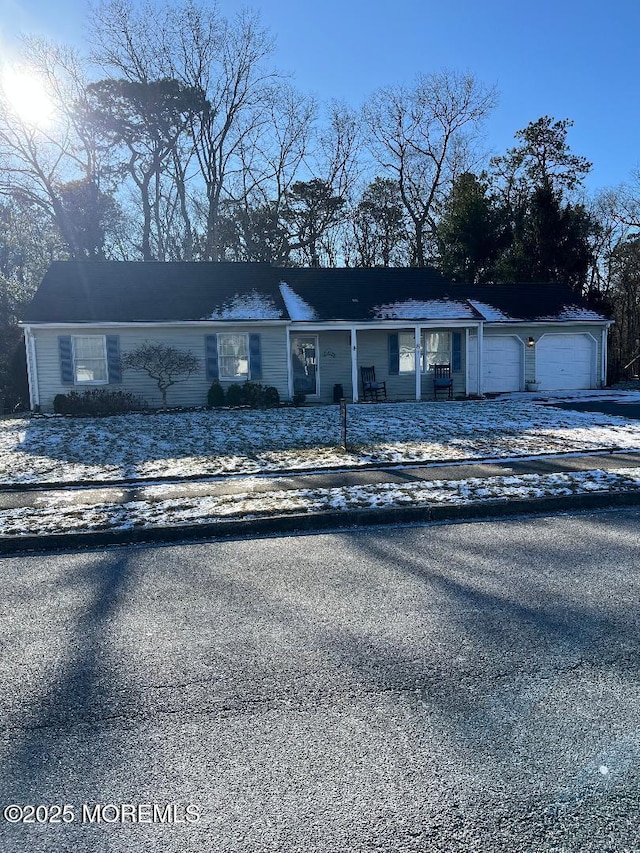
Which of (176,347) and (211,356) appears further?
(211,356)

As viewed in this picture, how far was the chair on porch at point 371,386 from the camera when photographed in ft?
58.3

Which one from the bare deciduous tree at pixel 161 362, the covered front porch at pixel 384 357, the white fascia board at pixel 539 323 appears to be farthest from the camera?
the white fascia board at pixel 539 323

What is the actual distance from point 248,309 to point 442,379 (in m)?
6.61

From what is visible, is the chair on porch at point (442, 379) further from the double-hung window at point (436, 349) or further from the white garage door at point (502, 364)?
the white garage door at point (502, 364)

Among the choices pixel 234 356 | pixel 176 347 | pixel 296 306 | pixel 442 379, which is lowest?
pixel 442 379

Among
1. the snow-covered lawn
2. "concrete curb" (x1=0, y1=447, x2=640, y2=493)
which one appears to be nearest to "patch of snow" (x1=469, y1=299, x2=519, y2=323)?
the snow-covered lawn

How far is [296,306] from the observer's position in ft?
58.6

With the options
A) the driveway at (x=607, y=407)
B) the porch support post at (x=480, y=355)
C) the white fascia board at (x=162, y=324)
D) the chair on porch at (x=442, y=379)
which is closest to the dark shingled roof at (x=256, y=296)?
the white fascia board at (x=162, y=324)

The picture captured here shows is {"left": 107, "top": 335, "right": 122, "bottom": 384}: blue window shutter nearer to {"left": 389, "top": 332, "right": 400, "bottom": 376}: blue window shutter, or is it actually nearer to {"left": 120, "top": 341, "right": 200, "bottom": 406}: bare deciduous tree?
{"left": 120, "top": 341, "right": 200, "bottom": 406}: bare deciduous tree

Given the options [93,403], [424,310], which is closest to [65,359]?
[93,403]

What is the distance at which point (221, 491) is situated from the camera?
683cm

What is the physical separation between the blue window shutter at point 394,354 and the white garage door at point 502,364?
144 inches

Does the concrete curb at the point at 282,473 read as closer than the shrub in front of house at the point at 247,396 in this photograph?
Yes

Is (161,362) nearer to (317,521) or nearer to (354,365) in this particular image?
(354,365)
